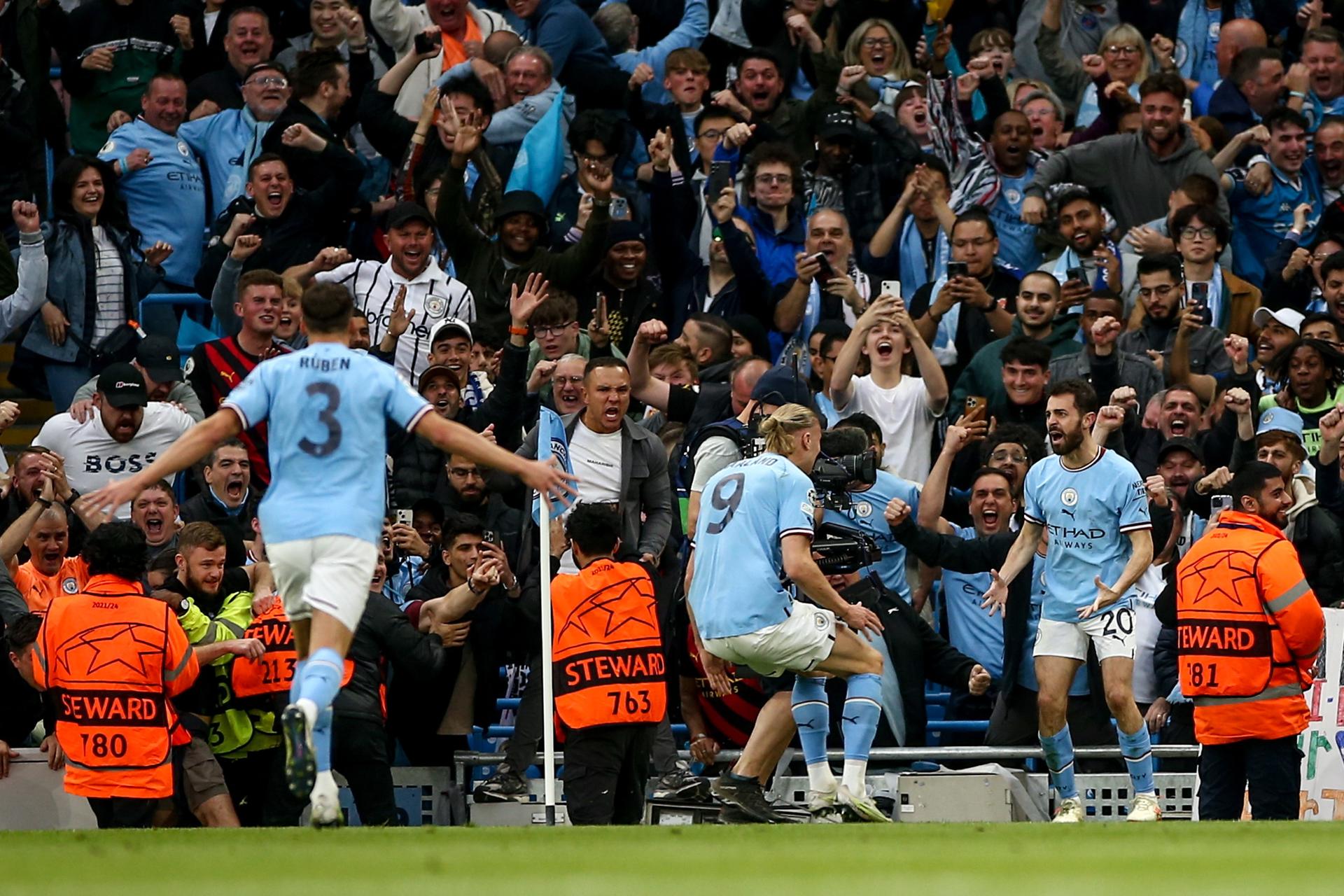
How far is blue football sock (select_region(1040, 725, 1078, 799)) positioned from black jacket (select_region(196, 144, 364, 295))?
611cm

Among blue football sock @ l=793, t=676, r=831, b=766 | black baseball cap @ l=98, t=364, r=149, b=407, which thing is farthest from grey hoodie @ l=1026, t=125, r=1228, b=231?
→ black baseball cap @ l=98, t=364, r=149, b=407

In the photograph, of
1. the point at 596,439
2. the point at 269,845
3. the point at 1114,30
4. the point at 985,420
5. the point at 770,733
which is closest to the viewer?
the point at 269,845

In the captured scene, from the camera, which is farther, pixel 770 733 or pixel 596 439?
pixel 596 439

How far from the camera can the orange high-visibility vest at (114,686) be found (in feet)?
32.2

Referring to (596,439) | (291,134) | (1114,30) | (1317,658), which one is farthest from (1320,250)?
(291,134)

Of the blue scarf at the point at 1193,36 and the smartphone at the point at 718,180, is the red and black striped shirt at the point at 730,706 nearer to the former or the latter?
the smartphone at the point at 718,180

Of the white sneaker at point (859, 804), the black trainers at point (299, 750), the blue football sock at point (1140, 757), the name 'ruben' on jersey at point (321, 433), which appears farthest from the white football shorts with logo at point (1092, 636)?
the black trainers at point (299, 750)

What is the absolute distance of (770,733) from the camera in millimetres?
10227

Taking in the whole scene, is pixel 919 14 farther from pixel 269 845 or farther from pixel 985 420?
pixel 269 845

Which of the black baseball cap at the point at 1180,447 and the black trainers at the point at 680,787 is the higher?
the black baseball cap at the point at 1180,447

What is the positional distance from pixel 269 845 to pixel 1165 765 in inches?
216

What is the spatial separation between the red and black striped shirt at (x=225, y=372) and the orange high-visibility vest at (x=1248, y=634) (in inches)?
224

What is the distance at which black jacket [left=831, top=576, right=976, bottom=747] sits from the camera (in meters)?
11.3

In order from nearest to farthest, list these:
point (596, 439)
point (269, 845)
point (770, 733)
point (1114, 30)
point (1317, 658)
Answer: point (269, 845) → point (770, 733) → point (1317, 658) → point (596, 439) → point (1114, 30)
